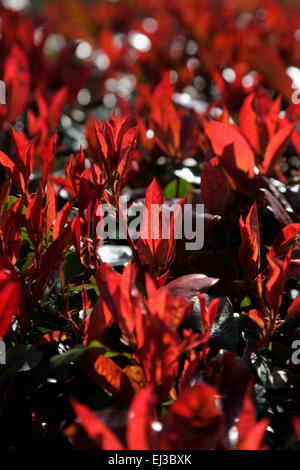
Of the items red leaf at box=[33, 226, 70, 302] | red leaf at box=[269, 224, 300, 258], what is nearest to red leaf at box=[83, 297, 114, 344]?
red leaf at box=[33, 226, 70, 302]

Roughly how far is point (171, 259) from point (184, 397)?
38 centimetres

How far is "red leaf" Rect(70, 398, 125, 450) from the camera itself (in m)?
0.67

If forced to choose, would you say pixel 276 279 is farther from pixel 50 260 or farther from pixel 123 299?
pixel 50 260

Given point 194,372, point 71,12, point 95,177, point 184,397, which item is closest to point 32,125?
point 95,177

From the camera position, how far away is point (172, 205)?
122 cm

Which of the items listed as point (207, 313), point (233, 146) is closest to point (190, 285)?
point (207, 313)

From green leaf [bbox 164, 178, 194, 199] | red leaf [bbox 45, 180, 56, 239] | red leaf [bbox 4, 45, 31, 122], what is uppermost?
red leaf [bbox 4, 45, 31, 122]

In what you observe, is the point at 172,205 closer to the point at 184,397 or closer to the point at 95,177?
the point at 95,177

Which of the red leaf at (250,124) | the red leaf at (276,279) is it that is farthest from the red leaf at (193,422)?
the red leaf at (250,124)

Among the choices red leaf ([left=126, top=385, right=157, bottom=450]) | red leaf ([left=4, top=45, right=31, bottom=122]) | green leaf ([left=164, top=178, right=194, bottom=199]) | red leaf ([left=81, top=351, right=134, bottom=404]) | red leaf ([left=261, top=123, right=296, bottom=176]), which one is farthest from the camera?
red leaf ([left=4, top=45, right=31, bottom=122])

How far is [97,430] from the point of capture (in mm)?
684

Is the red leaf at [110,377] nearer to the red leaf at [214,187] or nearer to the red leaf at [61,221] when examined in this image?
the red leaf at [61,221]

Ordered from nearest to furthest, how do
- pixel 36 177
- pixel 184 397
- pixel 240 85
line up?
pixel 184 397, pixel 36 177, pixel 240 85

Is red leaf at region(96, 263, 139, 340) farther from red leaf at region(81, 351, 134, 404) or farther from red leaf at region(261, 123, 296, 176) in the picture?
red leaf at region(261, 123, 296, 176)
